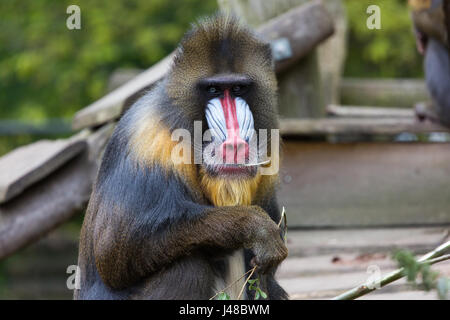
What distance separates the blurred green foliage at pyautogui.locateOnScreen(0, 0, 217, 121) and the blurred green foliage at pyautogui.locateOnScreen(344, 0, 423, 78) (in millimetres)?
2468

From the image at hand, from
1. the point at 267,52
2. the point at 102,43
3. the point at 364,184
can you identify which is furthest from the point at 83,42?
the point at 267,52

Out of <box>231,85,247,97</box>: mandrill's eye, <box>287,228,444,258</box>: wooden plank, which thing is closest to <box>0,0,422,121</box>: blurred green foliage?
<box>287,228,444,258</box>: wooden plank

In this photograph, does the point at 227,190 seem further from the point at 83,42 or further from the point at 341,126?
the point at 83,42

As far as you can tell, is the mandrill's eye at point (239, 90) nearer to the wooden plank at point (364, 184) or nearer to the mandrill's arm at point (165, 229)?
Answer: the mandrill's arm at point (165, 229)

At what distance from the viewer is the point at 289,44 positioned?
705 cm

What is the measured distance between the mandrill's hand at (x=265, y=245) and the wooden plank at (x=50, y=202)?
2746mm

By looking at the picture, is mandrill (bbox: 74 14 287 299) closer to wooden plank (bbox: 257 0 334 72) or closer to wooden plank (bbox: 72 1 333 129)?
wooden plank (bbox: 72 1 333 129)

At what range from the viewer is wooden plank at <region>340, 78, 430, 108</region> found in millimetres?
9680

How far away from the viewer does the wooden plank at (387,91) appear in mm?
9680

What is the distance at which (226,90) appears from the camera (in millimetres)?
3998

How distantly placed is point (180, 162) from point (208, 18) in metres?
0.83

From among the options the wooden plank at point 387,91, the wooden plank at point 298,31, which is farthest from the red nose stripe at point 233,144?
the wooden plank at point 387,91
